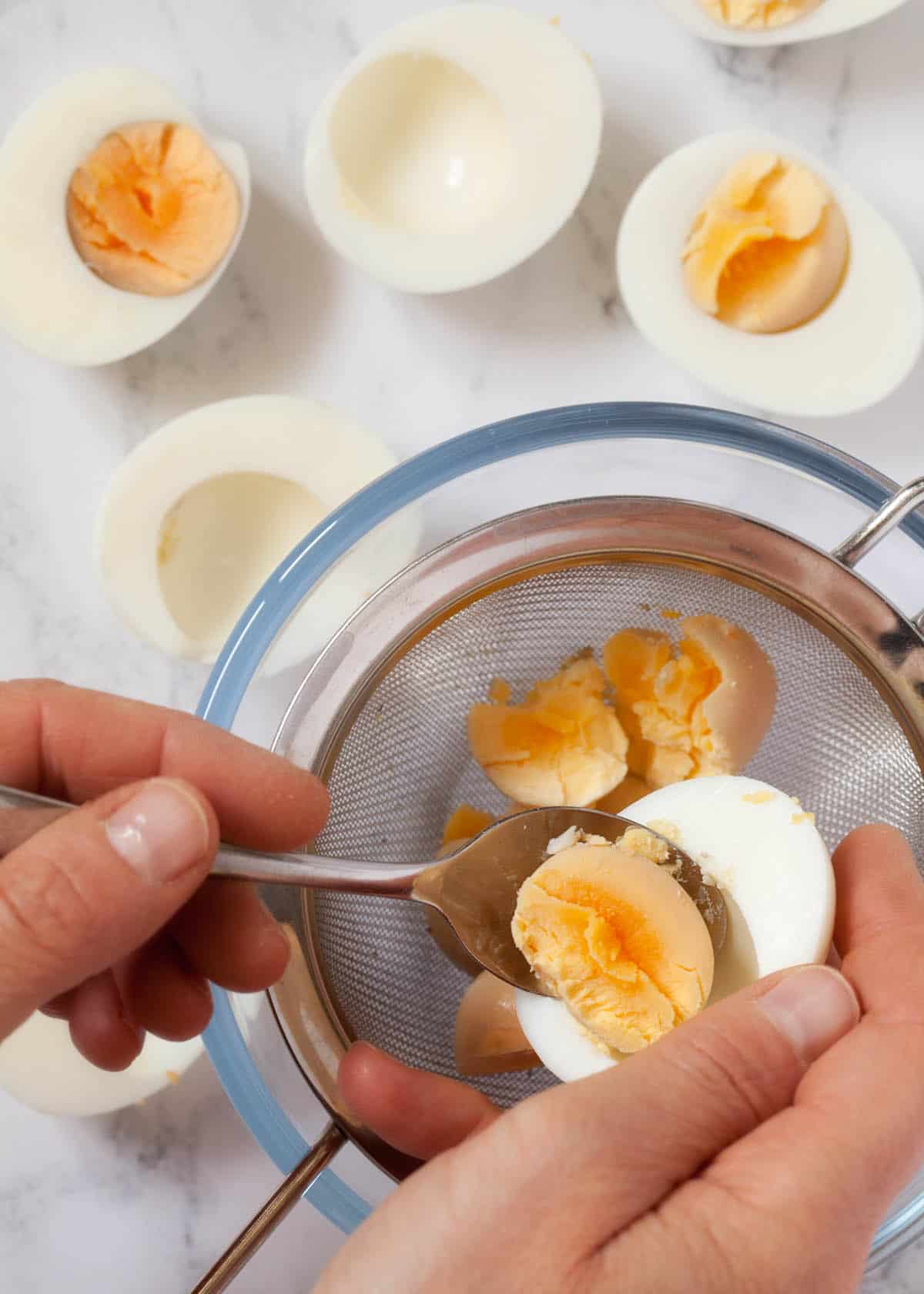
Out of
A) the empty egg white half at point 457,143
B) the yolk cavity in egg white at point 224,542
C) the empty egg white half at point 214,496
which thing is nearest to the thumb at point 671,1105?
the empty egg white half at point 214,496

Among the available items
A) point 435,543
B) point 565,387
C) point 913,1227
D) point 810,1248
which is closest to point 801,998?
point 810,1248

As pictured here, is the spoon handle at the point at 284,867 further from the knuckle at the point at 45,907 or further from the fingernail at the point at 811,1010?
the fingernail at the point at 811,1010

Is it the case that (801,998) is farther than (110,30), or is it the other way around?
(110,30)

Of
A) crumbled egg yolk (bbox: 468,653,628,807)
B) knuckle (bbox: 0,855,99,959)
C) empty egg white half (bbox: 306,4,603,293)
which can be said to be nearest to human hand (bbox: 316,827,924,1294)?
knuckle (bbox: 0,855,99,959)

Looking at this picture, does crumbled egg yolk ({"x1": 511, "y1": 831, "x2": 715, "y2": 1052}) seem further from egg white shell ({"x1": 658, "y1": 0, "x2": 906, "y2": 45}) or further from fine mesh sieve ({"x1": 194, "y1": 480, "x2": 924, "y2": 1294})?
egg white shell ({"x1": 658, "y1": 0, "x2": 906, "y2": 45})

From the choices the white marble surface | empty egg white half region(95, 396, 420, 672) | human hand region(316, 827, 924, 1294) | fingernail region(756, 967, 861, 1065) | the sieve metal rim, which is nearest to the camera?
human hand region(316, 827, 924, 1294)

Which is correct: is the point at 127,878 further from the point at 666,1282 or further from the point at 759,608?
the point at 759,608
